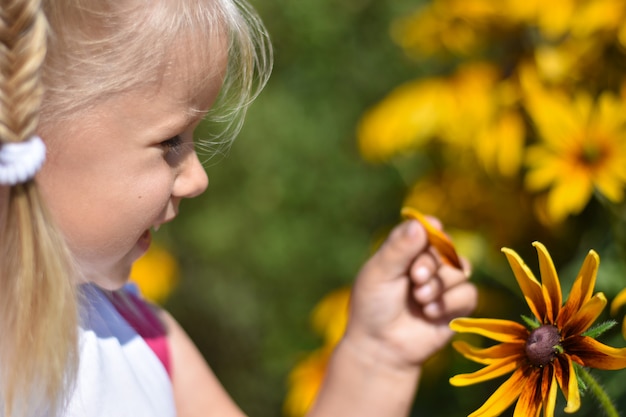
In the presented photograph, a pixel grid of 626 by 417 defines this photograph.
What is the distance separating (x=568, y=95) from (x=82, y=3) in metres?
0.86

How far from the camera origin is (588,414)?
1.30 metres

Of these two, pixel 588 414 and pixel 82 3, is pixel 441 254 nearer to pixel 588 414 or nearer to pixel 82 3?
pixel 588 414

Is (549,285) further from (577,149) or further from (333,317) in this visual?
(333,317)

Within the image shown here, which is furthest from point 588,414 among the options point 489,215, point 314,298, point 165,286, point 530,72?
point 165,286

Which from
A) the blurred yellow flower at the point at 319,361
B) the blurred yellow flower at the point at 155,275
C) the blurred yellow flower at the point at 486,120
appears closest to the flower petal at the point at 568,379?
the blurred yellow flower at the point at 486,120

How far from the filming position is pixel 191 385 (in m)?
1.24

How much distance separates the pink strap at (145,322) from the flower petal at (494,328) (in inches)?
18.6

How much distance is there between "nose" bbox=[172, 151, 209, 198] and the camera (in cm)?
100

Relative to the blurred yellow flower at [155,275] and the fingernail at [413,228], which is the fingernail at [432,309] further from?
the blurred yellow flower at [155,275]

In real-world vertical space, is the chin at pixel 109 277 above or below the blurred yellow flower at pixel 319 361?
above

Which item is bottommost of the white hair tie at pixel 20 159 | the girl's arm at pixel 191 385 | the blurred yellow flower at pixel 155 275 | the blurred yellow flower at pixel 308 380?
the blurred yellow flower at pixel 155 275

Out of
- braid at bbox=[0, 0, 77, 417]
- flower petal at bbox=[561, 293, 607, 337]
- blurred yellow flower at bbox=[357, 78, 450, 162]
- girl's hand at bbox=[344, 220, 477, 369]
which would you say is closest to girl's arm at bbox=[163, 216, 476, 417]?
girl's hand at bbox=[344, 220, 477, 369]

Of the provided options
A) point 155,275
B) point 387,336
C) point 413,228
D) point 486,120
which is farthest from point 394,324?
point 155,275

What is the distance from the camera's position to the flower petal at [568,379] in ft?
2.54
